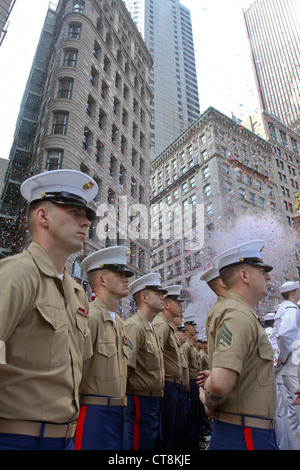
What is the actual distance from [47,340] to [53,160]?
68.8 ft

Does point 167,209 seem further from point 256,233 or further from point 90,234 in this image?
point 90,234

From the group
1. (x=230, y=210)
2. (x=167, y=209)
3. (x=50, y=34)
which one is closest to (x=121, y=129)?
(x=50, y=34)

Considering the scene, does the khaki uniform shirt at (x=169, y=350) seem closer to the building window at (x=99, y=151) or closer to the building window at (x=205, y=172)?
the building window at (x=99, y=151)

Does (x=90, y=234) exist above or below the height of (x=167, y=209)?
below

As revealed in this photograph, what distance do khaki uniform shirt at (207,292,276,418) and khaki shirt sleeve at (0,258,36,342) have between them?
1.41 meters

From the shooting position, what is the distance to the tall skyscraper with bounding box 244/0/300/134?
95.6 m

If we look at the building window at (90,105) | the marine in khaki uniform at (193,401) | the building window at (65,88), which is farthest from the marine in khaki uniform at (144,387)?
the building window at (90,105)

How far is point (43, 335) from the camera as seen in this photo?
1.85 m

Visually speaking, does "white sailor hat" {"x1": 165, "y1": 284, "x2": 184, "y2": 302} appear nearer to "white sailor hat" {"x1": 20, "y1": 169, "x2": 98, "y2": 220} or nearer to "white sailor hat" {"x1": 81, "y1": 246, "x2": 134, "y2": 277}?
"white sailor hat" {"x1": 81, "y1": 246, "x2": 134, "y2": 277}

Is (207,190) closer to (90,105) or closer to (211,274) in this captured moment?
(90,105)

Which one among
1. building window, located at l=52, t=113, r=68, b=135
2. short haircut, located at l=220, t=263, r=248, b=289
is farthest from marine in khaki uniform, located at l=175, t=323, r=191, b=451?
building window, located at l=52, t=113, r=68, b=135

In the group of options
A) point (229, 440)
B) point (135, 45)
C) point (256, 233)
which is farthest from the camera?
point (256, 233)

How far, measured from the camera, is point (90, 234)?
2261 cm

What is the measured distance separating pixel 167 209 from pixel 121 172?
28.0 metres
